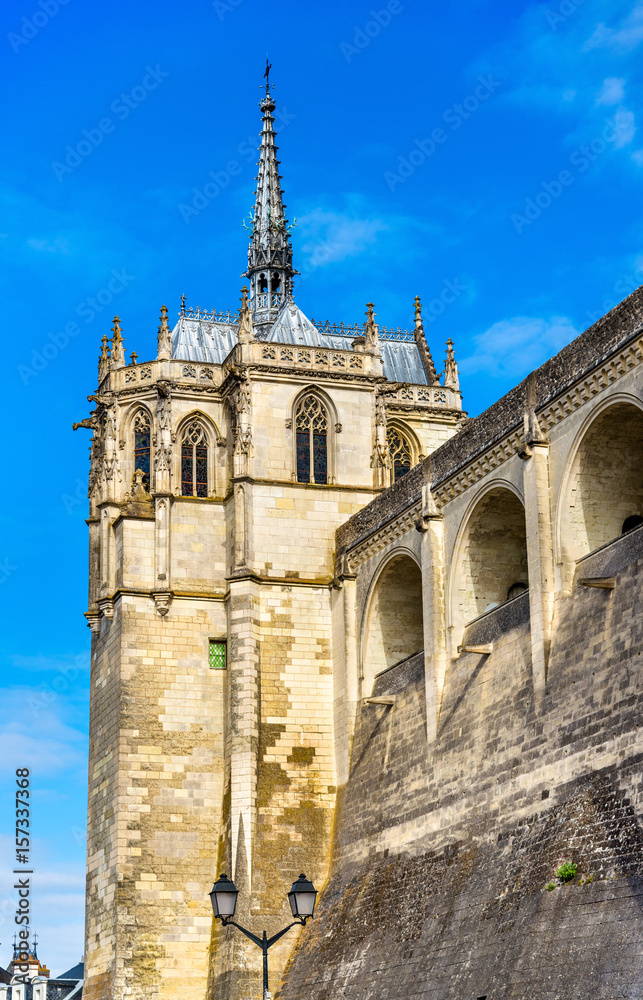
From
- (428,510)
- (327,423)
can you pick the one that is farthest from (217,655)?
(428,510)

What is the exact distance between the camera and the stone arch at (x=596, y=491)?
2905cm

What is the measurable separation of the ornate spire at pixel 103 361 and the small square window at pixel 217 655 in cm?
873

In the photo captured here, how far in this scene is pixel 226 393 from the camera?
138ft

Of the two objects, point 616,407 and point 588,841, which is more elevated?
point 616,407

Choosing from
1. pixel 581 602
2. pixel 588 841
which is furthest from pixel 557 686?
pixel 588 841

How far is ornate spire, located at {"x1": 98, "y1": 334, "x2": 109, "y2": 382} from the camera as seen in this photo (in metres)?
43.7

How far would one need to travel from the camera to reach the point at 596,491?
96.5 ft

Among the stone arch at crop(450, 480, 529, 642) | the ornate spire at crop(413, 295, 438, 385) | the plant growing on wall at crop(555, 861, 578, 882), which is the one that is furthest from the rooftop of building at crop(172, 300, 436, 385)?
the plant growing on wall at crop(555, 861, 578, 882)

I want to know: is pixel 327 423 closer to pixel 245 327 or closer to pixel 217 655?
pixel 245 327

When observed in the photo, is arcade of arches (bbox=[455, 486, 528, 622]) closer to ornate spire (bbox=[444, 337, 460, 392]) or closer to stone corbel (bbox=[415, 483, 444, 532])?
stone corbel (bbox=[415, 483, 444, 532])

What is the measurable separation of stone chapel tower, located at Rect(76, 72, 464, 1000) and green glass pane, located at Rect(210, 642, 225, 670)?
0.19 feet

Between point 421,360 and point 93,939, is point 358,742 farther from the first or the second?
point 421,360

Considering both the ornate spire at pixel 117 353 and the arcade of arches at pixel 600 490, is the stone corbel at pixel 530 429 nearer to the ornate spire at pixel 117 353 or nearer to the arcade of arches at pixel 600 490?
the arcade of arches at pixel 600 490

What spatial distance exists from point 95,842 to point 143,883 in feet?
8.98
